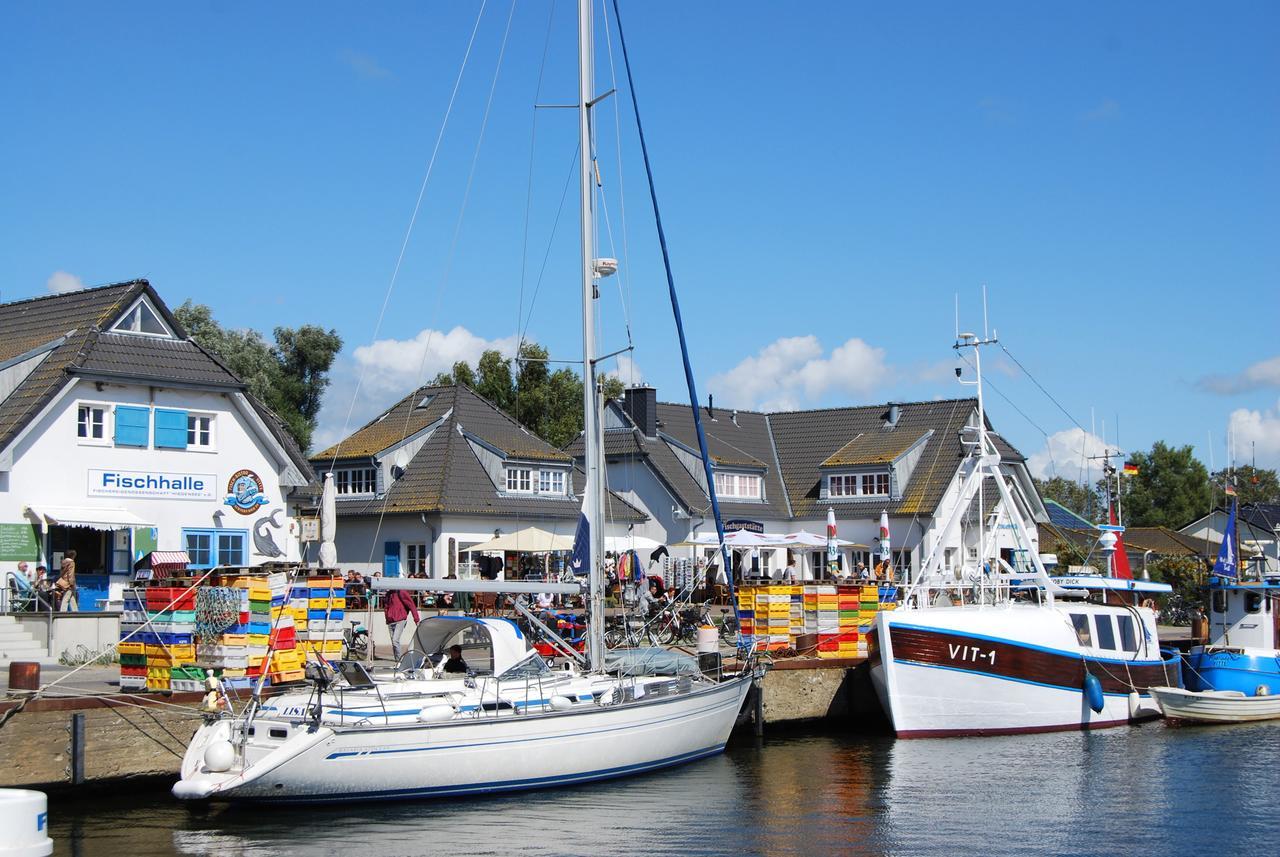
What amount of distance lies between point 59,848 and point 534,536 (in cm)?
2146

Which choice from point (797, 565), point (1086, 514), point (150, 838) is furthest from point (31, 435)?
point (1086, 514)

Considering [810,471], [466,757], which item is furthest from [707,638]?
[810,471]

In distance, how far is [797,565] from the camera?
54969 millimetres

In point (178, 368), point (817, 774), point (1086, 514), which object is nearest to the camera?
point (817, 774)

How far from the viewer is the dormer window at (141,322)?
119ft

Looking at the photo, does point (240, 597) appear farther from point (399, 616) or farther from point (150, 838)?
point (399, 616)

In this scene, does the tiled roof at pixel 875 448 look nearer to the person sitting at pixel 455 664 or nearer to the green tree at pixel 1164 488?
the person sitting at pixel 455 664

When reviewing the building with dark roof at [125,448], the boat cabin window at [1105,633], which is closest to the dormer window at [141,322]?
the building with dark roof at [125,448]

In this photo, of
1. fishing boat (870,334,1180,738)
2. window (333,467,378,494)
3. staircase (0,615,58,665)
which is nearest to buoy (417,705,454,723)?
fishing boat (870,334,1180,738)

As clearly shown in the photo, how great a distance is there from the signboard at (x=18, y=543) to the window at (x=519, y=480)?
1794 centimetres

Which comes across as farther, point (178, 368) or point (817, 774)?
point (178, 368)

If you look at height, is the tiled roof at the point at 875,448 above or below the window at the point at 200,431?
above

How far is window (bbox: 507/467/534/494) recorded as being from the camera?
1882 inches

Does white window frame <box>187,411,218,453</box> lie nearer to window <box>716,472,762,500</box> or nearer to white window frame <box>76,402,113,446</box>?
white window frame <box>76,402,113,446</box>
